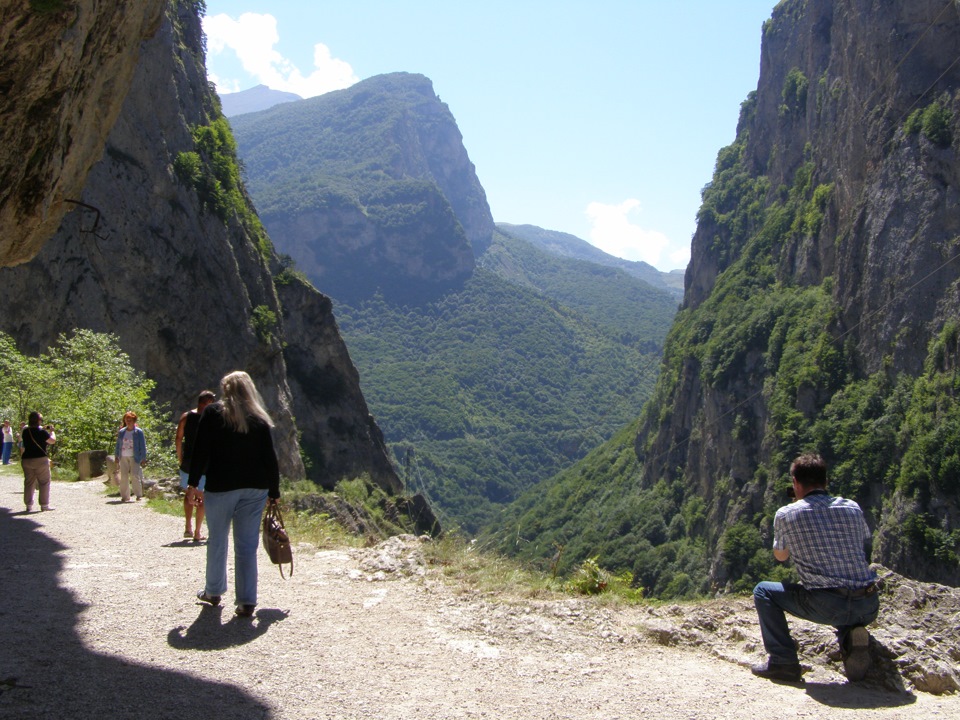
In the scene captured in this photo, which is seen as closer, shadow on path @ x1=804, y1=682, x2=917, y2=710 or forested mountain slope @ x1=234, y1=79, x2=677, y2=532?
shadow on path @ x1=804, y1=682, x2=917, y2=710

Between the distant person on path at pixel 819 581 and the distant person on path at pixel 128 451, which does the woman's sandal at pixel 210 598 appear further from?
the distant person on path at pixel 128 451

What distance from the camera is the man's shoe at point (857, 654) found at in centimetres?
518

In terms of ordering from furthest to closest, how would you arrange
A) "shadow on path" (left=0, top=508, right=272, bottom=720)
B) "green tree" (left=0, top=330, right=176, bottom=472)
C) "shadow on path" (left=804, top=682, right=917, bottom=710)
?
"green tree" (left=0, top=330, right=176, bottom=472)
"shadow on path" (left=804, top=682, right=917, bottom=710)
"shadow on path" (left=0, top=508, right=272, bottom=720)

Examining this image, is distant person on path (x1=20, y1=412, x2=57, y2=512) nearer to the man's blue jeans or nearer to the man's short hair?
the man's blue jeans

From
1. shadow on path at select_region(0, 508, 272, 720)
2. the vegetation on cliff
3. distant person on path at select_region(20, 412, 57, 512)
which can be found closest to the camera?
shadow on path at select_region(0, 508, 272, 720)

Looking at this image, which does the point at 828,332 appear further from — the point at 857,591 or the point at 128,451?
the point at 857,591

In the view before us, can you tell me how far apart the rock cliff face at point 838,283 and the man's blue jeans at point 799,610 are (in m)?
44.4

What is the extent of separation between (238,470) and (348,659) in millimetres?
1648

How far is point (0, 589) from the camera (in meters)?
7.14

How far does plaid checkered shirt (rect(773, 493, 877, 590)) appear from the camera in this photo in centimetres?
527

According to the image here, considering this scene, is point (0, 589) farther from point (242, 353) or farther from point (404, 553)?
point (242, 353)

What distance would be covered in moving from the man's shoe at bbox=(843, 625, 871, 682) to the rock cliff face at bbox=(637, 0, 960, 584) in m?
44.3

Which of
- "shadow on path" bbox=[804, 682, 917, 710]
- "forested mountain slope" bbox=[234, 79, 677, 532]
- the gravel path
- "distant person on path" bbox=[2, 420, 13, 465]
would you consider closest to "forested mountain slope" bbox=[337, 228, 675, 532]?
"forested mountain slope" bbox=[234, 79, 677, 532]

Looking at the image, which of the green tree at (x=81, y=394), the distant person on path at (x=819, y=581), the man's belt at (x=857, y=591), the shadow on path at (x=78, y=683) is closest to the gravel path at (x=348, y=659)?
the shadow on path at (x=78, y=683)
